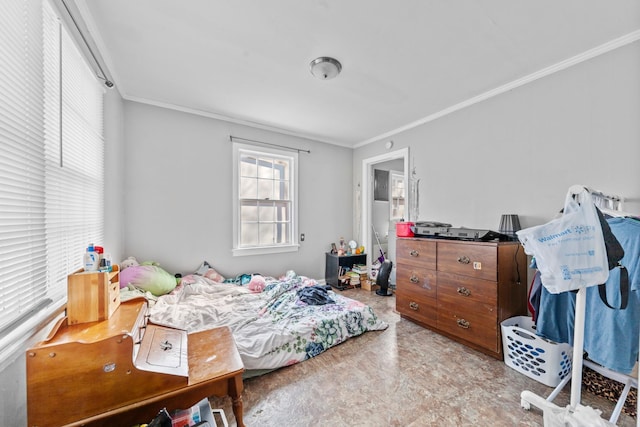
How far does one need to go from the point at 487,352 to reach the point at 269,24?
118 inches

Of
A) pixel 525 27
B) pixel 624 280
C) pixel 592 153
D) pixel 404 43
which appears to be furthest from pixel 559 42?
pixel 624 280

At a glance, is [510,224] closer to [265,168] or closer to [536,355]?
[536,355]

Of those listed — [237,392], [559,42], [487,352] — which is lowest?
[487,352]

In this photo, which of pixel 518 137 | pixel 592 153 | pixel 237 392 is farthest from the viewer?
pixel 518 137

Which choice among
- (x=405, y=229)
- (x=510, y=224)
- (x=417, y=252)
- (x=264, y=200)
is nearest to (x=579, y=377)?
(x=510, y=224)

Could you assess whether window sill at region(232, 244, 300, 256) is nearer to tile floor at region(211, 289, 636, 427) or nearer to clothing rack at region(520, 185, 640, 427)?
tile floor at region(211, 289, 636, 427)

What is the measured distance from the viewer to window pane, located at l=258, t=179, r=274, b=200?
369cm

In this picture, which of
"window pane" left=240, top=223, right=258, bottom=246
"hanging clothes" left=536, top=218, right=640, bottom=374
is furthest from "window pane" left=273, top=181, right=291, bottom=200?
"hanging clothes" left=536, top=218, right=640, bottom=374

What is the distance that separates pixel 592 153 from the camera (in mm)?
1975

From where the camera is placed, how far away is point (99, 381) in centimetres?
86

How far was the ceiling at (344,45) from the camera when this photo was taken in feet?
5.15

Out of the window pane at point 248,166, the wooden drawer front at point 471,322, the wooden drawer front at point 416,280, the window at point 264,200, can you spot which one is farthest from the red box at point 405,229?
the window pane at point 248,166

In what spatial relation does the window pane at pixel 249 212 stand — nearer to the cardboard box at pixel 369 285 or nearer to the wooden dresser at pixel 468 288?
the cardboard box at pixel 369 285

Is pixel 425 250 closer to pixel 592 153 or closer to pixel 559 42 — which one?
pixel 592 153
